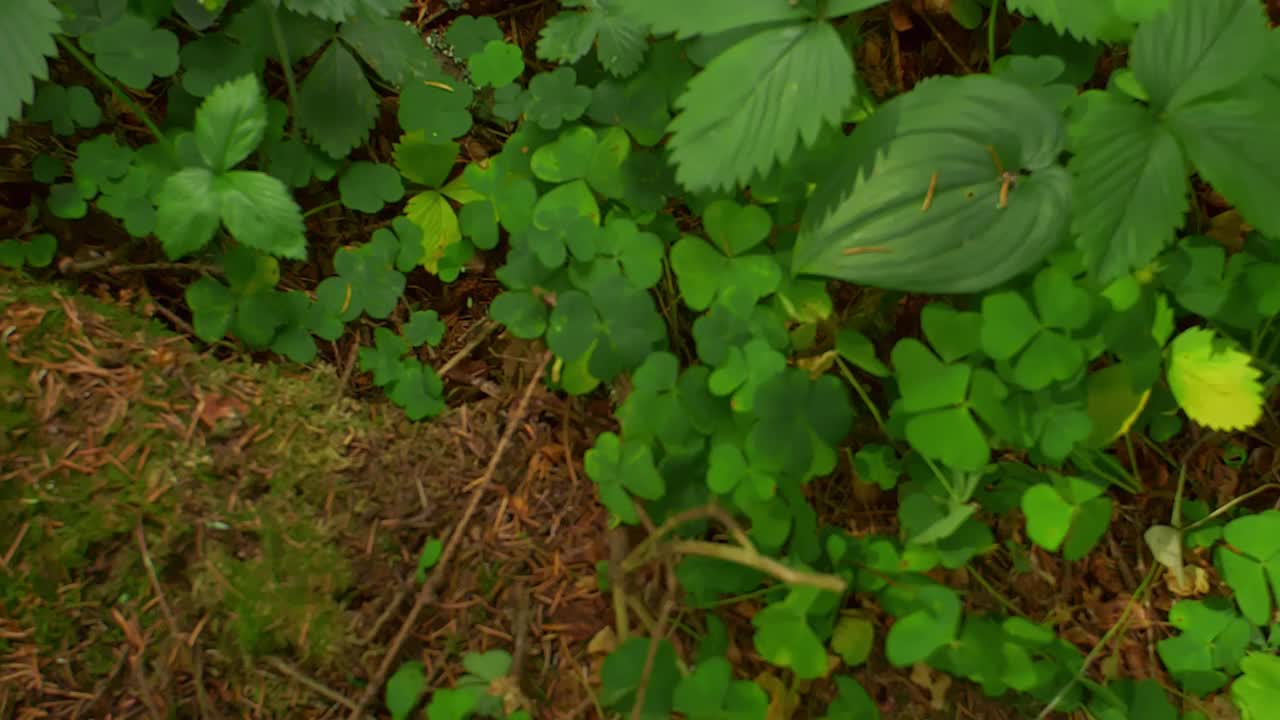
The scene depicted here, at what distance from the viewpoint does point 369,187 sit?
175 cm

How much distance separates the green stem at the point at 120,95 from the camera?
157cm

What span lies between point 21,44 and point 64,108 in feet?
0.77

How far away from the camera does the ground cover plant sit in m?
1.38

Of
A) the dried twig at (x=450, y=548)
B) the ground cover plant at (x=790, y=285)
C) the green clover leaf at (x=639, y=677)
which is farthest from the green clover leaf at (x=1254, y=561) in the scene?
the dried twig at (x=450, y=548)

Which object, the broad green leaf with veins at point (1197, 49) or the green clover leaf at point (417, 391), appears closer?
the broad green leaf with veins at point (1197, 49)

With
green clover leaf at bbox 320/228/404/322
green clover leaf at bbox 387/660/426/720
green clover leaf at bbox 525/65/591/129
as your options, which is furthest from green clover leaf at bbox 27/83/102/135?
green clover leaf at bbox 387/660/426/720

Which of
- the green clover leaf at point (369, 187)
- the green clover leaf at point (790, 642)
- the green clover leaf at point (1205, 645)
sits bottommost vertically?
the green clover leaf at point (1205, 645)

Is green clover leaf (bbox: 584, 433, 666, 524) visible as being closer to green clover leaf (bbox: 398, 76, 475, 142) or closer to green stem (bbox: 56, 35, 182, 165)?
green clover leaf (bbox: 398, 76, 475, 142)

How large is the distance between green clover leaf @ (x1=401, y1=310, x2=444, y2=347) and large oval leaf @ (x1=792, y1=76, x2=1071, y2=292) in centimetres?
77

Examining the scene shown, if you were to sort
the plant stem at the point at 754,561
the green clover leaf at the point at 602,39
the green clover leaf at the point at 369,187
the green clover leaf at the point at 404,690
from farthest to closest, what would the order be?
the green clover leaf at the point at 369,187 → the green clover leaf at the point at 602,39 → the green clover leaf at the point at 404,690 → the plant stem at the point at 754,561

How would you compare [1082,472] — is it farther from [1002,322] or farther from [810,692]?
[810,692]

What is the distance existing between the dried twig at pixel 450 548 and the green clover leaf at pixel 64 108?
1.03m

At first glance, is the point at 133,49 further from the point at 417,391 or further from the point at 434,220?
the point at 417,391

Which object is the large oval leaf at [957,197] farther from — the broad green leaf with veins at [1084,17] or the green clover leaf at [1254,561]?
the green clover leaf at [1254,561]
